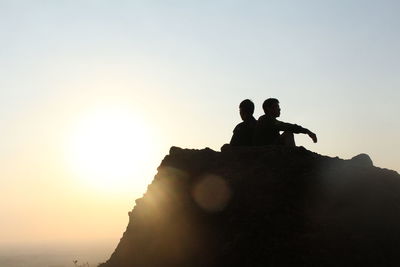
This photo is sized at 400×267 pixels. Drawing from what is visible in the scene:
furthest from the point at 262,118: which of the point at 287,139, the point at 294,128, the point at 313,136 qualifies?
the point at 313,136

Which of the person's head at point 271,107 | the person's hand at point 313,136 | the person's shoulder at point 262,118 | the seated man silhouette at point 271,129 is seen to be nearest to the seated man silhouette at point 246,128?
the seated man silhouette at point 271,129

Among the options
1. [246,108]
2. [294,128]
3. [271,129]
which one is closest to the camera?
[294,128]

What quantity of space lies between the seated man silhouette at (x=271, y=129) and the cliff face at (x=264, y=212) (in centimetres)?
74

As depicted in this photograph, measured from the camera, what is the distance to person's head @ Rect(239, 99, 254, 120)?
13.3m

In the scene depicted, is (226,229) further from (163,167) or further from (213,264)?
(163,167)

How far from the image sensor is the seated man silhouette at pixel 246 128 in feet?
43.7

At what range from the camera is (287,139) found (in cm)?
1259

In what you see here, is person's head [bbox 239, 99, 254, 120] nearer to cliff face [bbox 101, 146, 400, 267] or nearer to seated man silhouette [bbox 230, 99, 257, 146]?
seated man silhouette [bbox 230, 99, 257, 146]

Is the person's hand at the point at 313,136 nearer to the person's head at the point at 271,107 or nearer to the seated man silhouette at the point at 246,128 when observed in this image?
the person's head at the point at 271,107

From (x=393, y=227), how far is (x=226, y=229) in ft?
10.2

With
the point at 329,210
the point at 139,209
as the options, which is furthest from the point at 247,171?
the point at 139,209

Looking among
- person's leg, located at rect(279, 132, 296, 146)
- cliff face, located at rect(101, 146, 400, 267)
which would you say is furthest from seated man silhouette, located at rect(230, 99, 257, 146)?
cliff face, located at rect(101, 146, 400, 267)

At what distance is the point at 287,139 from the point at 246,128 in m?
1.24

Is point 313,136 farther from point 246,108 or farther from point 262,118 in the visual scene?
point 246,108
